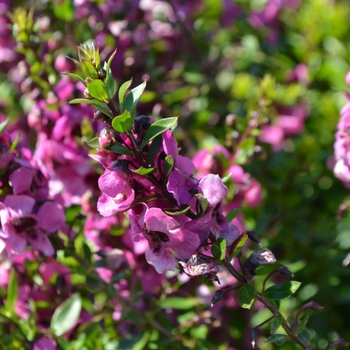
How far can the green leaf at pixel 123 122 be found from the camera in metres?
1.05

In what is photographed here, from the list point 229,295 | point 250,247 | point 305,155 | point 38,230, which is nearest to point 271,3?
point 305,155

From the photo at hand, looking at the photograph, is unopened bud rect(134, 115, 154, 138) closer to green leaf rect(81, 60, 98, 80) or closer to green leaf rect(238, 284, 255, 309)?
green leaf rect(81, 60, 98, 80)

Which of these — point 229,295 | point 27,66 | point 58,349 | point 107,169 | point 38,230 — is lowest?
point 229,295

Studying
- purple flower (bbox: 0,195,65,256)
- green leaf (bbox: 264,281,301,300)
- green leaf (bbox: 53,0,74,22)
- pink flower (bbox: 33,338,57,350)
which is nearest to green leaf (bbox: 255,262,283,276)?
green leaf (bbox: 264,281,301,300)

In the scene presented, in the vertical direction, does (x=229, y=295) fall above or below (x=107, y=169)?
below

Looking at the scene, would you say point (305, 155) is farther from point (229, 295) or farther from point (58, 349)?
point (58, 349)

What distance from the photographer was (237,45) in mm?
2928

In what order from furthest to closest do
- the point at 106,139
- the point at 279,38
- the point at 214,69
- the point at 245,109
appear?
the point at 279,38 < the point at 214,69 < the point at 245,109 < the point at 106,139

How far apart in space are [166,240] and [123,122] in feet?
0.82

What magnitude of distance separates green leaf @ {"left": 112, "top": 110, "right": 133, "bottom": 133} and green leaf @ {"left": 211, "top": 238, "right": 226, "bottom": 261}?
0.28m

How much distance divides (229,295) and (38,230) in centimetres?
70

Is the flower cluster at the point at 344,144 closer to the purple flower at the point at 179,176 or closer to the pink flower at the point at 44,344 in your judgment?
the purple flower at the point at 179,176

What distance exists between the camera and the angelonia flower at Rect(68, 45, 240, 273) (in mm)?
1091

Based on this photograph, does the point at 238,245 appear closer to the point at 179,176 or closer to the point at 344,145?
the point at 179,176
